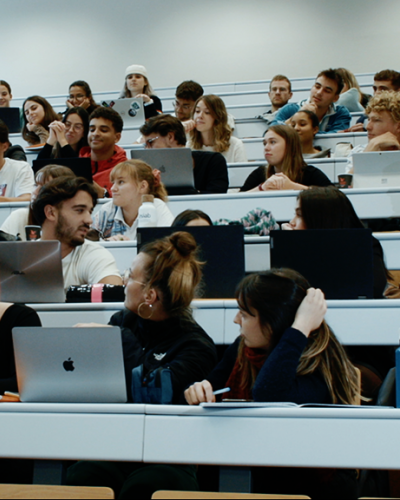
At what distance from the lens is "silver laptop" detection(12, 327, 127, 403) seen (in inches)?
52.6

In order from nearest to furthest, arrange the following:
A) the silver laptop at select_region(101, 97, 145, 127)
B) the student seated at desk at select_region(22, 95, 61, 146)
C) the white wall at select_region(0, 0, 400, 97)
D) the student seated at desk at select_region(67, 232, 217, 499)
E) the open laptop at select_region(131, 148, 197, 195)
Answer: the student seated at desk at select_region(67, 232, 217, 499)
the open laptop at select_region(131, 148, 197, 195)
the student seated at desk at select_region(22, 95, 61, 146)
the silver laptop at select_region(101, 97, 145, 127)
the white wall at select_region(0, 0, 400, 97)

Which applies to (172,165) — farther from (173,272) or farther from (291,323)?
(291,323)

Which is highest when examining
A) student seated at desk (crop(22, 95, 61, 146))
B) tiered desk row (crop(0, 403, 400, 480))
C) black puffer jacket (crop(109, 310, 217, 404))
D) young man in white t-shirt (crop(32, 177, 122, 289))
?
student seated at desk (crop(22, 95, 61, 146))

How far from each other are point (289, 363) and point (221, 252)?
743 mm

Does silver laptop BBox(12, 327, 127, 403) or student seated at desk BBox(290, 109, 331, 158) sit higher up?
student seated at desk BBox(290, 109, 331, 158)

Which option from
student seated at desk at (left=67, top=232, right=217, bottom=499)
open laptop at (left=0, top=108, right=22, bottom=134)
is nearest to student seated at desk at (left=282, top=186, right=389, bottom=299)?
student seated at desk at (left=67, top=232, right=217, bottom=499)

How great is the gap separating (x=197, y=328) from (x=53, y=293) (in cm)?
61

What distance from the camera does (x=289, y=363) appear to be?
138 centimetres

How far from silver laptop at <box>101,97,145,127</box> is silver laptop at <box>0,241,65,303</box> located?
3146 millimetres

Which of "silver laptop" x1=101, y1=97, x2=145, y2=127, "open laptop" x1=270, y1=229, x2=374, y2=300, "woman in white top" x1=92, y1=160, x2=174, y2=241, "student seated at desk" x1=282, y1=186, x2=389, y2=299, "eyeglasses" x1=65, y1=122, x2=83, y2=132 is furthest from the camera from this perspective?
"silver laptop" x1=101, y1=97, x2=145, y2=127

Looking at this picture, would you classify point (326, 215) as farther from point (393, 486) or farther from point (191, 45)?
point (191, 45)

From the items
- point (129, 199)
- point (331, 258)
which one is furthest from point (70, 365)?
point (129, 199)

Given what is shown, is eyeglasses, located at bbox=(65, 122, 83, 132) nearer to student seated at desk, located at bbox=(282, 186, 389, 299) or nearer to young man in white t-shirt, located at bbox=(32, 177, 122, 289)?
young man in white t-shirt, located at bbox=(32, 177, 122, 289)

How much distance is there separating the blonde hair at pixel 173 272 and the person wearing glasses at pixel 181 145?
1947 mm
